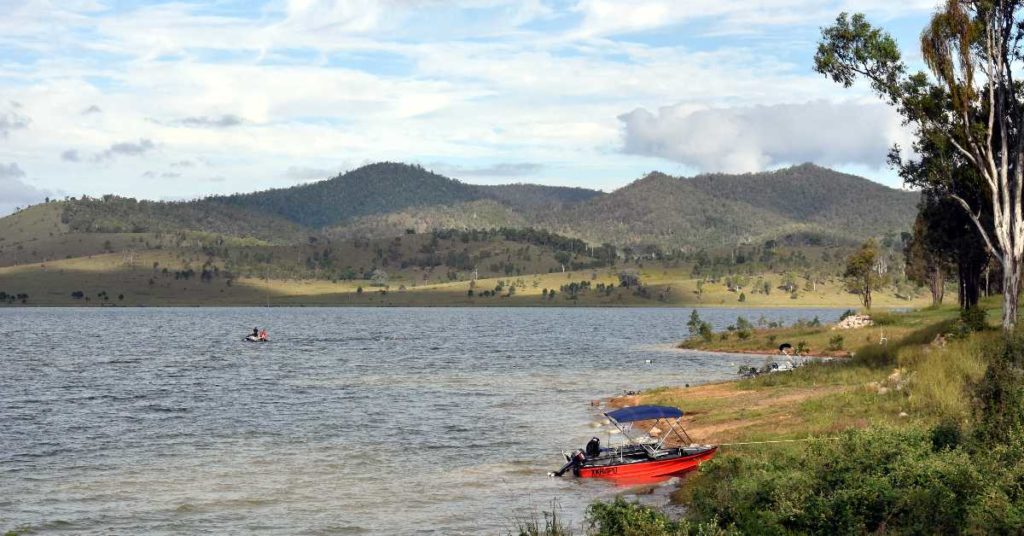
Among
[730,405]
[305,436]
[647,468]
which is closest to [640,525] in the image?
[647,468]

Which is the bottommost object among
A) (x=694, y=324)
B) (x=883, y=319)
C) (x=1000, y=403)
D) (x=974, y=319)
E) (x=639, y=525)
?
(x=639, y=525)

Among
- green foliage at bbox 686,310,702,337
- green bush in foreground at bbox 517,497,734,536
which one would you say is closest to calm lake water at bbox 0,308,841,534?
green bush in foreground at bbox 517,497,734,536

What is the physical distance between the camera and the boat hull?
120ft

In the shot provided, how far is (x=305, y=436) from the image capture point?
48.4 metres

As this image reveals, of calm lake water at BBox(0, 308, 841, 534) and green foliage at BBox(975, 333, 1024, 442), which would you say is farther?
calm lake water at BBox(0, 308, 841, 534)

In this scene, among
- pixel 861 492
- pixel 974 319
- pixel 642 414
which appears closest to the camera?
pixel 861 492

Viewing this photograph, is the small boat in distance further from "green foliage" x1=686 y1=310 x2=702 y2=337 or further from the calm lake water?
"green foliage" x1=686 y1=310 x2=702 y2=337

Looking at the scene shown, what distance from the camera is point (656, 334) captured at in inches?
5674

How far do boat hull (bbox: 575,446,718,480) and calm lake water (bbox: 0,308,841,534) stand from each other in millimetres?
1064

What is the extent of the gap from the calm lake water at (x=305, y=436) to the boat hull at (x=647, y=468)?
106cm

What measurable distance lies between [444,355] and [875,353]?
5620 cm

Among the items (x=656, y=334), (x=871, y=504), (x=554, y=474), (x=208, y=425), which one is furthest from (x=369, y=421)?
(x=656, y=334)

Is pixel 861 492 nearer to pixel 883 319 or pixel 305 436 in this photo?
pixel 305 436

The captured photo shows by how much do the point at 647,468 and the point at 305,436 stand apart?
18.4m
